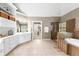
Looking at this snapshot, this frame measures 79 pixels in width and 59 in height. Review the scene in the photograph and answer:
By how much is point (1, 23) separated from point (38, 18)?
379 cm

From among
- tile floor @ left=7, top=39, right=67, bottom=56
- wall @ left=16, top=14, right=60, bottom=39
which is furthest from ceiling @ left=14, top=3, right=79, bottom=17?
tile floor @ left=7, top=39, right=67, bottom=56

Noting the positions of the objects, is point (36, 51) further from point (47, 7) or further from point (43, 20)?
point (43, 20)

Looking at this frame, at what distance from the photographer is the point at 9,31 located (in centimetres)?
459

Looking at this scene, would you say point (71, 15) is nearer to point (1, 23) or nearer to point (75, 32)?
point (75, 32)

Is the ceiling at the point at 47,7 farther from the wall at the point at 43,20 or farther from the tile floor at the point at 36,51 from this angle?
the tile floor at the point at 36,51

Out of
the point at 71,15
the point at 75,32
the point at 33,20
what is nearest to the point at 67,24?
the point at 71,15

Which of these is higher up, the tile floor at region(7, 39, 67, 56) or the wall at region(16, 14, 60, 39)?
the wall at region(16, 14, 60, 39)

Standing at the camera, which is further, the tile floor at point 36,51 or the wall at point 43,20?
the wall at point 43,20

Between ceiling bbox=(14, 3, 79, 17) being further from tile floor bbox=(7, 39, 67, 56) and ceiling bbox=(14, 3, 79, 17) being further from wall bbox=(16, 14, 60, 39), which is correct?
tile floor bbox=(7, 39, 67, 56)

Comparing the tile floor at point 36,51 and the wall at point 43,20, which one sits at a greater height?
the wall at point 43,20

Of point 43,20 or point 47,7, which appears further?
point 43,20

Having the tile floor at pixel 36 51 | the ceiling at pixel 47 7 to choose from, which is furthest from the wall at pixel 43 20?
the tile floor at pixel 36 51

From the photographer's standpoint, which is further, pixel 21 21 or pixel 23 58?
pixel 21 21

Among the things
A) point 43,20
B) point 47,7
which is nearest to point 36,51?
point 47,7
